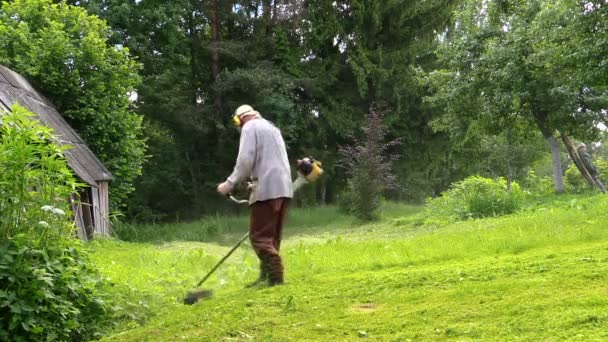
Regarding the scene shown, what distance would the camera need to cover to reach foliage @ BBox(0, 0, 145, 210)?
45.3 feet

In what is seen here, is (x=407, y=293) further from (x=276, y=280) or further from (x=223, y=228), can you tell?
(x=223, y=228)

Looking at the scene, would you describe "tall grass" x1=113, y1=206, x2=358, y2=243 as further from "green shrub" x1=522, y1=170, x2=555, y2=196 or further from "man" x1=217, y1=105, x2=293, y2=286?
"man" x1=217, y1=105, x2=293, y2=286

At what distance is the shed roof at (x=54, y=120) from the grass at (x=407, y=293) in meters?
4.31

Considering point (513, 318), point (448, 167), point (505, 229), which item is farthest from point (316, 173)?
point (448, 167)

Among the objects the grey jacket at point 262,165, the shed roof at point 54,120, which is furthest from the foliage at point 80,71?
the grey jacket at point 262,165

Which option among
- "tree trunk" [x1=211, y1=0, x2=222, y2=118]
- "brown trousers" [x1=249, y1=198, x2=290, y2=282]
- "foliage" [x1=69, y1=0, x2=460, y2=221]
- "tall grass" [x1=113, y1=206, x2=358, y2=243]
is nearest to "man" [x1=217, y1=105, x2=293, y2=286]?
"brown trousers" [x1=249, y1=198, x2=290, y2=282]

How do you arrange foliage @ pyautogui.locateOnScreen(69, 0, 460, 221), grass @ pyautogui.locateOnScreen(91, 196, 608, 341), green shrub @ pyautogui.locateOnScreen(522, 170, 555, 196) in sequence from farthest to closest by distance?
foliage @ pyautogui.locateOnScreen(69, 0, 460, 221) < green shrub @ pyautogui.locateOnScreen(522, 170, 555, 196) < grass @ pyautogui.locateOnScreen(91, 196, 608, 341)

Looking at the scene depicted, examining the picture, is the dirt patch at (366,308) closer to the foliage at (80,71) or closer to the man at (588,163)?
the foliage at (80,71)

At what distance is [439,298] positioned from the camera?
4090 mm

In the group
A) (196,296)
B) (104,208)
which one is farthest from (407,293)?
(104,208)

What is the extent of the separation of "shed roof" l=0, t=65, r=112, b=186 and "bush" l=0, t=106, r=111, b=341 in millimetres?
5651

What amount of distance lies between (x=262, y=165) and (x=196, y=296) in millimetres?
1361

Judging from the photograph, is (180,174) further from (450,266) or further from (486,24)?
(450,266)

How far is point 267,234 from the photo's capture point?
5.54 metres
